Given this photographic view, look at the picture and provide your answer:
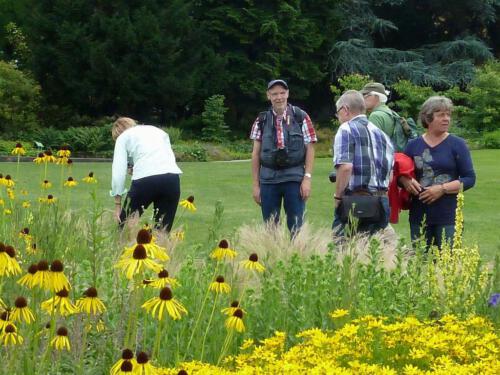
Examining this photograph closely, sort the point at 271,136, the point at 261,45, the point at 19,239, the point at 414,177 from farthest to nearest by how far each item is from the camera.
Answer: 1. the point at 261,45
2. the point at 271,136
3. the point at 414,177
4. the point at 19,239

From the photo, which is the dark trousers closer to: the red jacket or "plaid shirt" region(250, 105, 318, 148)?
"plaid shirt" region(250, 105, 318, 148)

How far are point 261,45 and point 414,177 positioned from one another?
2891cm

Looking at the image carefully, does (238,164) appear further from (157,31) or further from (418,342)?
(418,342)

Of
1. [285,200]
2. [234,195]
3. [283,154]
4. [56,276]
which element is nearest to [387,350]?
[56,276]

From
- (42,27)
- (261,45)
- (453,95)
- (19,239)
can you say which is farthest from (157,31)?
(19,239)

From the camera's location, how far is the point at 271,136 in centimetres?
691

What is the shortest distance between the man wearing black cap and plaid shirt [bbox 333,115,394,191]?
3.08 feet

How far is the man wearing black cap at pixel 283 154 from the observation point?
6.88 m

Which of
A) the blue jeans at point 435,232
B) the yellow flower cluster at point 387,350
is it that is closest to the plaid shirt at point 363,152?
the blue jeans at point 435,232

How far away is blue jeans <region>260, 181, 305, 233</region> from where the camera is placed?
22.9 feet

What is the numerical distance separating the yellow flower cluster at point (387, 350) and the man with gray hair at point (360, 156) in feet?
8.88

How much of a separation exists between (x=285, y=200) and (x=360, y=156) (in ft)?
4.18

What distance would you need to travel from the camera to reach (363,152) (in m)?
5.95

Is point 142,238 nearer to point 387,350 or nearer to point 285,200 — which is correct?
point 387,350
